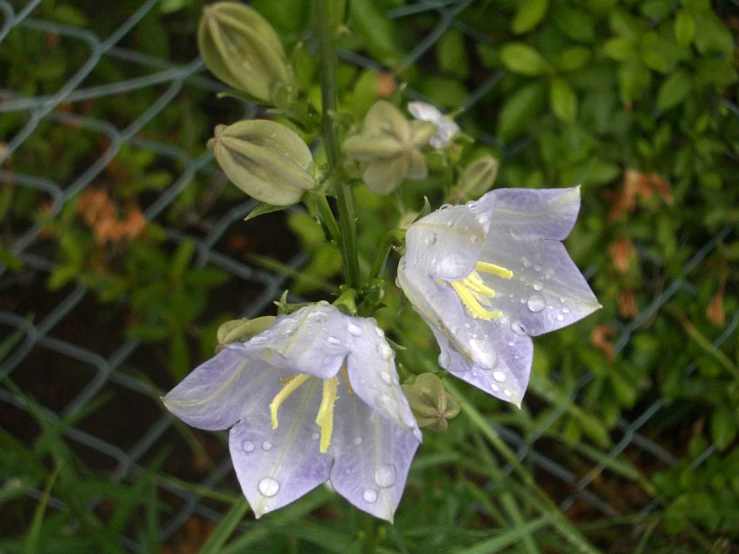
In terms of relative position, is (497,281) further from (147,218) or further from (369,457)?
(147,218)

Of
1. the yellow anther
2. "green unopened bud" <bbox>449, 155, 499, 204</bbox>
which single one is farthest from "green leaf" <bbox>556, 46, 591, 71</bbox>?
the yellow anther

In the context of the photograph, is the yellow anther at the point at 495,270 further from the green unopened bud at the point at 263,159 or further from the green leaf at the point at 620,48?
the green leaf at the point at 620,48

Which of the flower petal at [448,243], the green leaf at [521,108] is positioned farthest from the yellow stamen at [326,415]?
the green leaf at [521,108]

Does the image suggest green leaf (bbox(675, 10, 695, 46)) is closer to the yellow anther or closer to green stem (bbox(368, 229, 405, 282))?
the yellow anther

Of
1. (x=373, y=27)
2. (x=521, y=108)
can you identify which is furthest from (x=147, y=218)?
(x=521, y=108)

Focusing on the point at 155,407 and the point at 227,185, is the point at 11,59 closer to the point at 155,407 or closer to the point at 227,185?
the point at 227,185

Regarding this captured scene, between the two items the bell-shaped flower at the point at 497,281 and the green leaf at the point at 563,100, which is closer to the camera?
the bell-shaped flower at the point at 497,281
